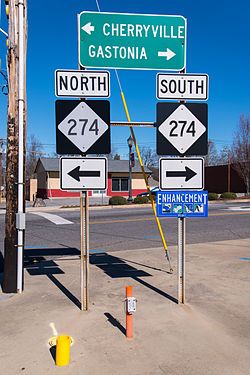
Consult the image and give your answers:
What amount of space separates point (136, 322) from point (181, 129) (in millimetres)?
2490

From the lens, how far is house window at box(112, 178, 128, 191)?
4235 centimetres

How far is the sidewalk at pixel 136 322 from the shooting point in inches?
127

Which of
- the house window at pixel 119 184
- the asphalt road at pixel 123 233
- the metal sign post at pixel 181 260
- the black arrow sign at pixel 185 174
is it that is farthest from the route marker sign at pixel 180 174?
the house window at pixel 119 184

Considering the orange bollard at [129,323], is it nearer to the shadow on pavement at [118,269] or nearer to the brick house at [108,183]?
the shadow on pavement at [118,269]

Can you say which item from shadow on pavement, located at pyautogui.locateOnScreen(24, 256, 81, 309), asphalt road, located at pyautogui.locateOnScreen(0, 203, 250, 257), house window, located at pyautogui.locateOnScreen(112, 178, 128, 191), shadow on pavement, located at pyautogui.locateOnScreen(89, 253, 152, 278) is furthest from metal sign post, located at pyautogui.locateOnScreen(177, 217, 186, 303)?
house window, located at pyautogui.locateOnScreen(112, 178, 128, 191)

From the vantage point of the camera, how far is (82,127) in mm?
4516

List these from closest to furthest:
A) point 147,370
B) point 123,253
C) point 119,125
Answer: point 147,370, point 119,125, point 123,253

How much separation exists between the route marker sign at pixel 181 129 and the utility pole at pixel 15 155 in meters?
2.15

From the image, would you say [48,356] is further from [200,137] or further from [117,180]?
[117,180]

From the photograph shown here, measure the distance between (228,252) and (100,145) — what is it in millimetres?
5338

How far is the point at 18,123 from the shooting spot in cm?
534

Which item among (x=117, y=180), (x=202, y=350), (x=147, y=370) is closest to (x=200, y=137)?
(x=202, y=350)

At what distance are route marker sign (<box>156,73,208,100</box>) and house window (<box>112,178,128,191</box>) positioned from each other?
123ft

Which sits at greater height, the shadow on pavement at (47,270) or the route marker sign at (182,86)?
the route marker sign at (182,86)
